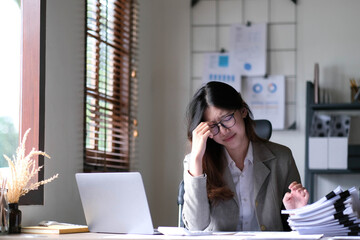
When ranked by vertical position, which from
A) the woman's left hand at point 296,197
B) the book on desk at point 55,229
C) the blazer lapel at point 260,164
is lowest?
the book on desk at point 55,229

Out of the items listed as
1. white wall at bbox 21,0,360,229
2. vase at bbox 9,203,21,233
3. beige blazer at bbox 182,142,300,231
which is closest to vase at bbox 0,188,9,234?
vase at bbox 9,203,21,233

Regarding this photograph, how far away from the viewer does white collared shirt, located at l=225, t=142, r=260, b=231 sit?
8.64 ft

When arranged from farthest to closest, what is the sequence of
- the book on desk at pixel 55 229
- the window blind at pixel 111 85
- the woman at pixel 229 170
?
the window blind at pixel 111 85
the woman at pixel 229 170
the book on desk at pixel 55 229

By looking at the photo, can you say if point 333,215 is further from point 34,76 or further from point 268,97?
point 268,97

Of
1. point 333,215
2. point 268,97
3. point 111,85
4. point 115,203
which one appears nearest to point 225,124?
point 115,203

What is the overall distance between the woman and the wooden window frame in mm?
674

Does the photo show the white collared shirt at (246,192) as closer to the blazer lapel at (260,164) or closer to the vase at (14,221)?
the blazer lapel at (260,164)

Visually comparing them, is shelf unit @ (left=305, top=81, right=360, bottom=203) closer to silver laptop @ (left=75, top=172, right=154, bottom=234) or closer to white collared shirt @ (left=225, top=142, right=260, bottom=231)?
white collared shirt @ (left=225, top=142, right=260, bottom=231)

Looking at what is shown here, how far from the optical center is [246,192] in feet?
8.72

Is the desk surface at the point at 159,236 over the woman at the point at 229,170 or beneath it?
beneath

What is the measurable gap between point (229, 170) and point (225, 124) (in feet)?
0.73

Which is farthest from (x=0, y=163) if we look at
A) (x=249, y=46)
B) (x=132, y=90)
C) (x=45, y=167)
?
(x=249, y=46)

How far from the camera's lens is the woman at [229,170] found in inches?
99.8

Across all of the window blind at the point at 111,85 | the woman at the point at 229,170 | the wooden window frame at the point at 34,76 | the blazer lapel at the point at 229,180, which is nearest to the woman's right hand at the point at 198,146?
the woman at the point at 229,170
